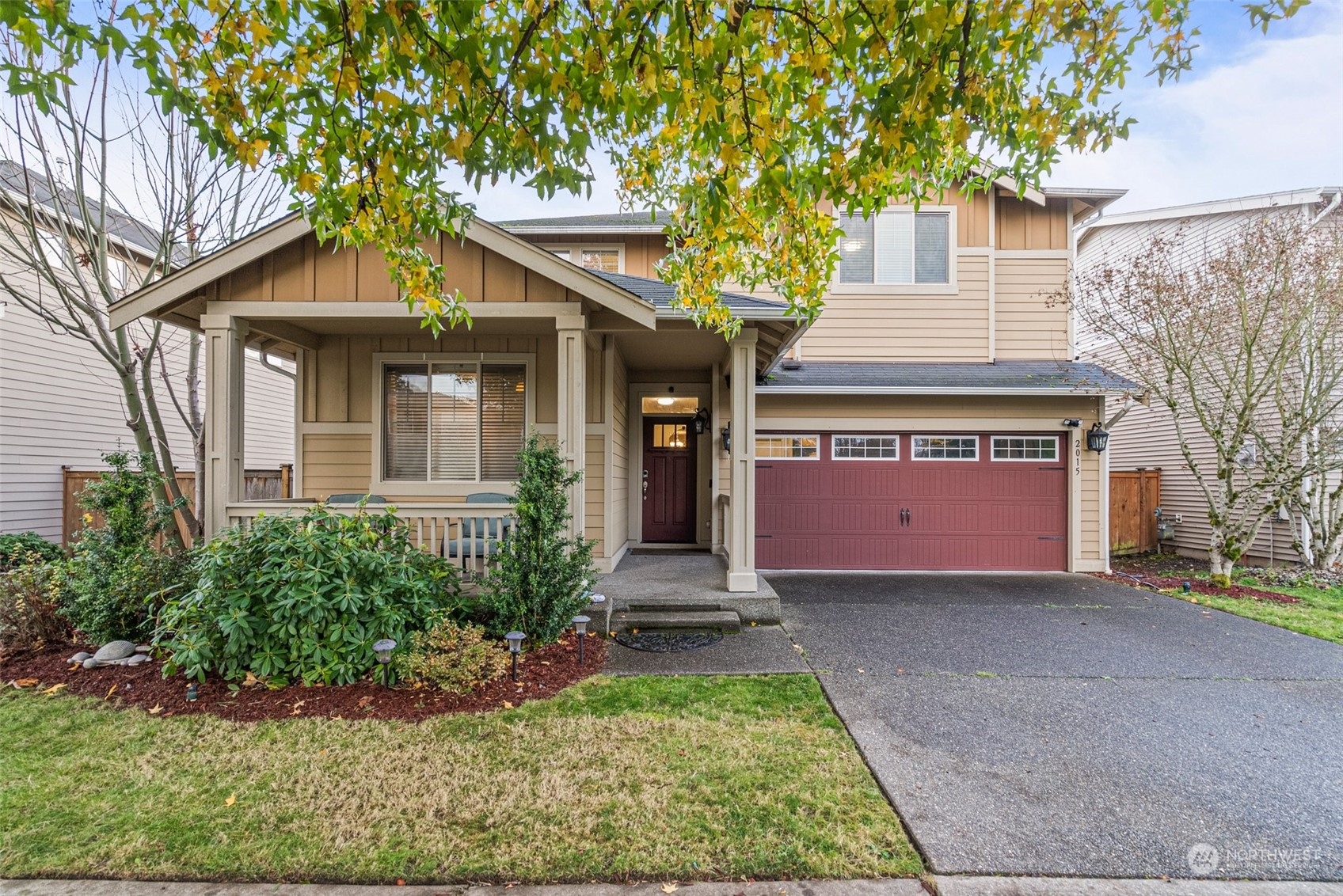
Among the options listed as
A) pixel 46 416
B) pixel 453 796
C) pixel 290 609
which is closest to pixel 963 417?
pixel 453 796

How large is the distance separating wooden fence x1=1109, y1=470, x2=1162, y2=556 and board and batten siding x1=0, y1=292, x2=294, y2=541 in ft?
44.1

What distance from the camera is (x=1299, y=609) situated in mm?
6211

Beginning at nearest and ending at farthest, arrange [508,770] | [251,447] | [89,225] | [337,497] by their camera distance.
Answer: [508,770] < [337,497] < [89,225] < [251,447]

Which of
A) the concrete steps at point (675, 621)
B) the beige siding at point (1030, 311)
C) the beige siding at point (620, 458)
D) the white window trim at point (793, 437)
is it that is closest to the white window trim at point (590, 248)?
the beige siding at point (620, 458)

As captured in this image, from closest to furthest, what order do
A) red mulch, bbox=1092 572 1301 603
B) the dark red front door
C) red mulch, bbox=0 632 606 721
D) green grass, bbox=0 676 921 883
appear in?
green grass, bbox=0 676 921 883 → red mulch, bbox=0 632 606 721 → red mulch, bbox=1092 572 1301 603 → the dark red front door

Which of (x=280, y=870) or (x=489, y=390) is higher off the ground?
(x=489, y=390)

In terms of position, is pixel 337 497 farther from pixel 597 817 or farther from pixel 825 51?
pixel 825 51

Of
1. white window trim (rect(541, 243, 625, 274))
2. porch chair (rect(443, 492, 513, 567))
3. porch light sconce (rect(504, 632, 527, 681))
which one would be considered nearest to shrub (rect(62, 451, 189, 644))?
porch chair (rect(443, 492, 513, 567))

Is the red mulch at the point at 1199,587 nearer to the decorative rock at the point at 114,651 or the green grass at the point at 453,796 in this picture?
the green grass at the point at 453,796

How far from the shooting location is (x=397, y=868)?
7.28 feet

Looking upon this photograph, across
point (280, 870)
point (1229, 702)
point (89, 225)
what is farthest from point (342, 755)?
point (89, 225)

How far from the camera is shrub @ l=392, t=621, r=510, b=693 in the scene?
3809 millimetres

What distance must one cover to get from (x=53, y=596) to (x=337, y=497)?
2147 mm

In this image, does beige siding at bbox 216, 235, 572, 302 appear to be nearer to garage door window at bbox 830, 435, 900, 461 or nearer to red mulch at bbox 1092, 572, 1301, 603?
garage door window at bbox 830, 435, 900, 461
